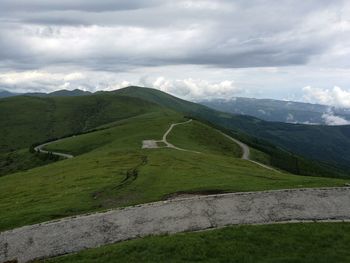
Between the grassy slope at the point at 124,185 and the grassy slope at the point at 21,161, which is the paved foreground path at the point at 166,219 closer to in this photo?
the grassy slope at the point at 124,185

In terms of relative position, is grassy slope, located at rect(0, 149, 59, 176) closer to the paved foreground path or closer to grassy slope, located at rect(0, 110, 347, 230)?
grassy slope, located at rect(0, 110, 347, 230)

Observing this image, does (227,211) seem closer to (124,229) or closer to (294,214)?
(294,214)

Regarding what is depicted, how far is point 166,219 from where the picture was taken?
115 feet

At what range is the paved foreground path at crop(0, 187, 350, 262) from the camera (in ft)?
106

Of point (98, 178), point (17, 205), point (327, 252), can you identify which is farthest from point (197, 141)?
point (327, 252)

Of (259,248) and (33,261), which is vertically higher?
(259,248)

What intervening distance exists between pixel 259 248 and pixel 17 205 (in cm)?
3271

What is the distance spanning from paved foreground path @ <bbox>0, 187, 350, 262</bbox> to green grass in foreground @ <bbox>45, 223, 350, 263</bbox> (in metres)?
2.07

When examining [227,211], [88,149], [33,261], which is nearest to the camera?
[33,261]

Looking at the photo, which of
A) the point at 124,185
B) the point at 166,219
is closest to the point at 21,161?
the point at 124,185

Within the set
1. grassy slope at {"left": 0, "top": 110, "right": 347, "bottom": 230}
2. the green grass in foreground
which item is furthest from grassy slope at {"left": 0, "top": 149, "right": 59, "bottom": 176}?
the green grass in foreground

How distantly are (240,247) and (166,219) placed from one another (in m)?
8.21

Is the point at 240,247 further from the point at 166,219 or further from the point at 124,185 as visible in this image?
the point at 124,185

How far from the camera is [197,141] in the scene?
15375 cm
